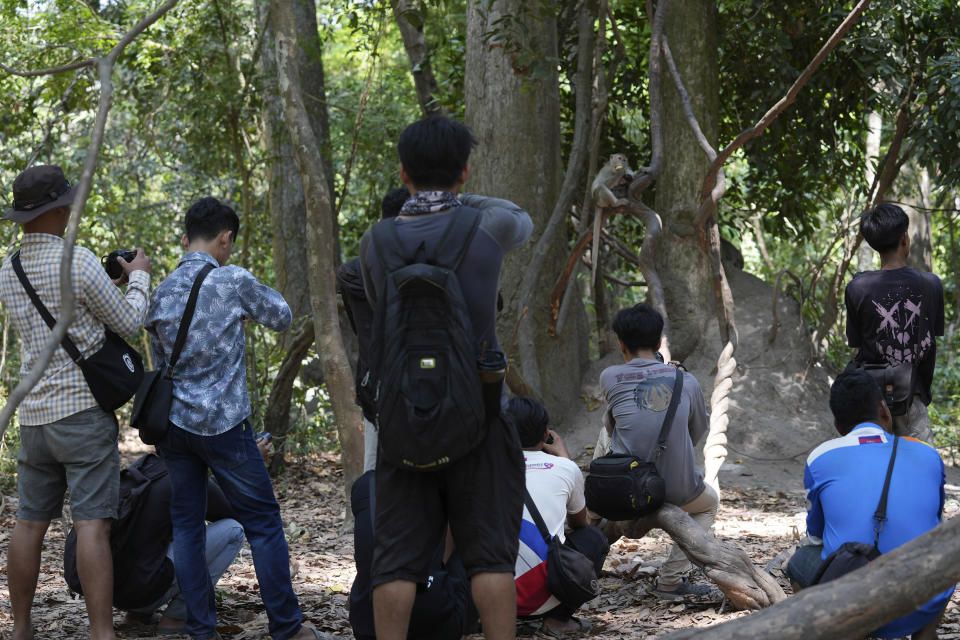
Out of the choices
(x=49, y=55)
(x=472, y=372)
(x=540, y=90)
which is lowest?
(x=472, y=372)

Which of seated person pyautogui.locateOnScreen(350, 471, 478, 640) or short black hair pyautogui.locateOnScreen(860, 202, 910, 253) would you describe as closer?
seated person pyautogui.locateOnScreen(350, 471, 478, 640)

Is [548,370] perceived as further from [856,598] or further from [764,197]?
[856,598]

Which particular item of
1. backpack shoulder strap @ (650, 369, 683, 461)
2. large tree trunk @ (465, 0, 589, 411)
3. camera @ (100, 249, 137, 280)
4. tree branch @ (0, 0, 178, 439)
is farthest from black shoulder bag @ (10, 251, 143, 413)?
large tree trunk @ (465, 0, 589, 411)

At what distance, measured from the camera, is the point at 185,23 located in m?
11.1

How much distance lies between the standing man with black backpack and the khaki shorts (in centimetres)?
137

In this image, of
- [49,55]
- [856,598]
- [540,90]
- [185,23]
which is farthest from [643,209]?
[49,55]

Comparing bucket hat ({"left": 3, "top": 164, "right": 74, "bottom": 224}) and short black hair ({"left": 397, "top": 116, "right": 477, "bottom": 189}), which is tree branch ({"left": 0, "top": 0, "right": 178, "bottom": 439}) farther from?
bucket hat ({"left": 3, "top": 164, "right": 74, "bottom": 224})

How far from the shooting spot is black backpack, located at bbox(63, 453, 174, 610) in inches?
163

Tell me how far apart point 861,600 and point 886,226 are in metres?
2.68

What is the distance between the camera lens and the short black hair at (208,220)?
410cm

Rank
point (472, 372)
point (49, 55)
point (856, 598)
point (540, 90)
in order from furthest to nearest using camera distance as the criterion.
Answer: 1. point (49, 55)
2. point (540, 90)
3. point (472, 372)
4. point (856, 598)

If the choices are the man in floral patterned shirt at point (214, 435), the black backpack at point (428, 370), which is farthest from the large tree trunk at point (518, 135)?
the black backpack at point (428, 370)

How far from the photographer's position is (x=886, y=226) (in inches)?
179

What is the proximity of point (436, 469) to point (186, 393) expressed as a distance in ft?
4.76
